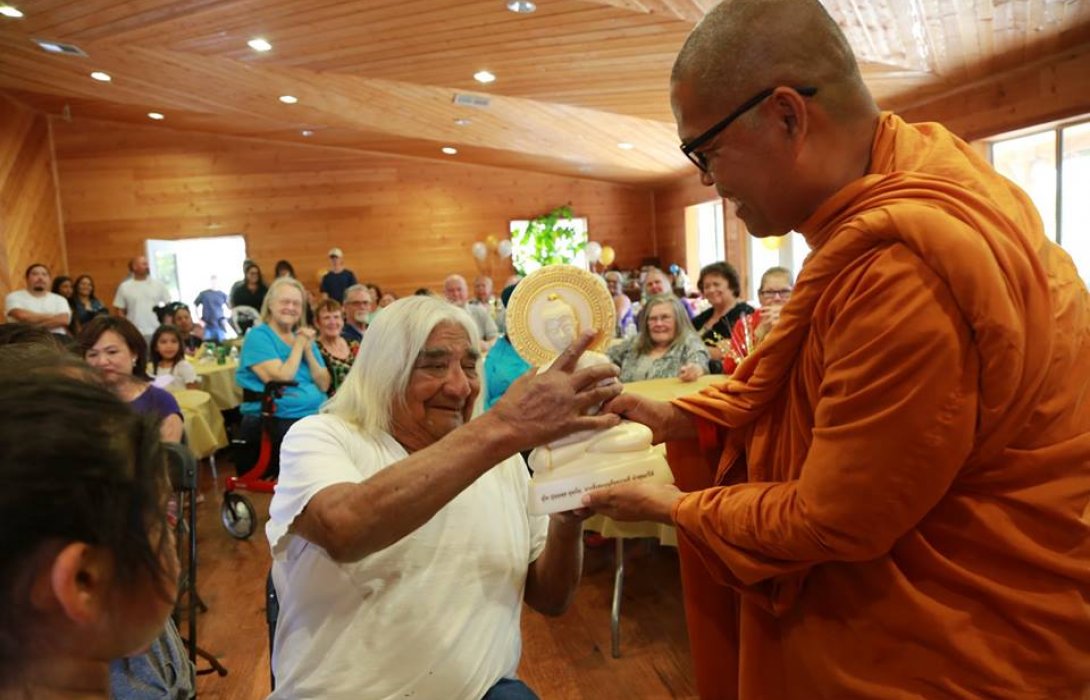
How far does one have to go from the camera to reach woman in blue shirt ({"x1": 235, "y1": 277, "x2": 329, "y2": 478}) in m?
4.09

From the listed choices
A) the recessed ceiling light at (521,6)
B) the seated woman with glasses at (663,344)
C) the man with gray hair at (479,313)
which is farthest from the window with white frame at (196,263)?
the seated woman with glasses at (663,344)

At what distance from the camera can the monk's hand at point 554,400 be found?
1082mm

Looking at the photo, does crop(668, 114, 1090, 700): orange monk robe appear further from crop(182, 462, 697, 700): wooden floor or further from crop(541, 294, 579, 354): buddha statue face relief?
crop(182, 462, 697, 700): wooden floor

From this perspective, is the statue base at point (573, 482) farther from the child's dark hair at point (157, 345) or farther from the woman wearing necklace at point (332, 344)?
the child's dark hair at point (157, 345)

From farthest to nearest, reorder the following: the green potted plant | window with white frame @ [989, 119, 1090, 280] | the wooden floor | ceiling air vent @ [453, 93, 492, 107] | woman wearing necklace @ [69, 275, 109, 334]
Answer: the green potted plant, woman wearing necklace @ [69, 275, 109, 334], ceiling air vent @ [453, 93, 492, 107], window with white frame @ [989, 119, 1090, 280], the wooden floor

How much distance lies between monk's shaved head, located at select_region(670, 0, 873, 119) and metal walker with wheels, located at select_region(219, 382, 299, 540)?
3.66 meters

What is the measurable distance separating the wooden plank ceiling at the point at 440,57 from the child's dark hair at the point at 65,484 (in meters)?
4.37

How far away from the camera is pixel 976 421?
79 centimetres

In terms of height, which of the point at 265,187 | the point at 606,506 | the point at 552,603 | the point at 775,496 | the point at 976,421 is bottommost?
the point at 552,603

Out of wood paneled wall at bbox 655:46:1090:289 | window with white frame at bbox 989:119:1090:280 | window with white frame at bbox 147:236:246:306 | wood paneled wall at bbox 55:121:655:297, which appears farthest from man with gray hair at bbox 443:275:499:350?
window with white frame at bbox 147:236:246:306

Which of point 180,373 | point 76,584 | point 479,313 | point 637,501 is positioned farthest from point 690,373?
point 180,373

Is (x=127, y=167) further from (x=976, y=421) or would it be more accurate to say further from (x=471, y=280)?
(x=976, y=421)

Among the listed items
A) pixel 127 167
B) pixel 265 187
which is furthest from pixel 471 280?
pixel 127 167

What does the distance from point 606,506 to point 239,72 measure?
22.7ft
